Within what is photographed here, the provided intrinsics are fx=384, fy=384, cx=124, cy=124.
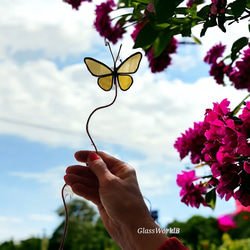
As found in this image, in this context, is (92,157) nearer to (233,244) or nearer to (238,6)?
(238,6)

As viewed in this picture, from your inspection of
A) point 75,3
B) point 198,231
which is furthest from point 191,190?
point 198,231

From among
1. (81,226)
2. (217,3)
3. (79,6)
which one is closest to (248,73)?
(217,3)

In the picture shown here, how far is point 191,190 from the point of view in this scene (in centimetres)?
87

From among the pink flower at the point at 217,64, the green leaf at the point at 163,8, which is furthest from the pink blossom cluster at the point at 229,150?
the pink flower at the point at 217,64

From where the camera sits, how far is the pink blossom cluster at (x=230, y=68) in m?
0.92

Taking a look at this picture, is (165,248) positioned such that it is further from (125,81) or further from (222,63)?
(222,63)

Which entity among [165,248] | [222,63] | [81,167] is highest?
[222,63]

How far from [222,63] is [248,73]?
0.10m

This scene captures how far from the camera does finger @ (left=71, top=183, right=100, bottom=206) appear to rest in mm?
602

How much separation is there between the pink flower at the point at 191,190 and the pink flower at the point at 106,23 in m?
0.44

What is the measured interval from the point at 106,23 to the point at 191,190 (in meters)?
0.55

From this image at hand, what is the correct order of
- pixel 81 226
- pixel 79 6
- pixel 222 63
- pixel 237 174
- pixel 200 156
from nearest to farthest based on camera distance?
1. pixel 237 174
2. pixel 200 156
3. pixel 222 63
4. pixel 79 6
5. pixel 81 226

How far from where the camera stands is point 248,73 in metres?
0.95

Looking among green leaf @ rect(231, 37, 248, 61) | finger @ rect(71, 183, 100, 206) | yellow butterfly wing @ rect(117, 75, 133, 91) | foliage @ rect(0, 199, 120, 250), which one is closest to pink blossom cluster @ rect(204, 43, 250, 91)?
green leaf @ rect(231, 37, 248, 61)
